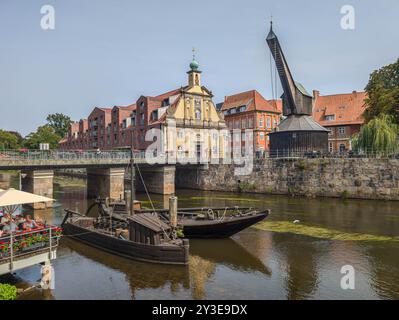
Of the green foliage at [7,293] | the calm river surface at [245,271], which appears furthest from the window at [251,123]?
the green foliage at [7,293]

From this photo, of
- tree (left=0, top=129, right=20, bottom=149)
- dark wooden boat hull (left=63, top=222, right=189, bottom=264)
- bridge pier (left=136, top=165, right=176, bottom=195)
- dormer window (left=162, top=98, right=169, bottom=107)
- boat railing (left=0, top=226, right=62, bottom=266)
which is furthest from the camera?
tree (left=0, top=129, right=20, bottom=149)

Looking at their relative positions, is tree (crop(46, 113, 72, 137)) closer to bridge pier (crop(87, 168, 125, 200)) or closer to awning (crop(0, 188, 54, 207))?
bridge pier (crop(87, 168, 125, 200))

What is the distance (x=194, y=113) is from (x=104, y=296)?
47084mm

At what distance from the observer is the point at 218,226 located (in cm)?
2288

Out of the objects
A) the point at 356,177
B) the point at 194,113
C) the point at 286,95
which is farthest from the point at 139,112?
the point at 356,177

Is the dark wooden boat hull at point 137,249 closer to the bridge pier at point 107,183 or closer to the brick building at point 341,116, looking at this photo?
the bridge pier at point 107,183

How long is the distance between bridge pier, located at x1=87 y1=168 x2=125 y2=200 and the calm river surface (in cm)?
2056

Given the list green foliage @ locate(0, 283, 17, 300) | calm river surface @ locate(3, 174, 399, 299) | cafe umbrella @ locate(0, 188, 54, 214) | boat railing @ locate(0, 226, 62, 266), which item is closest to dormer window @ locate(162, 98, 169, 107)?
calm river surface @ locate(3, 174, 399, 299)

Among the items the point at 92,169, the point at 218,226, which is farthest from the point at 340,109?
the point at 218,226

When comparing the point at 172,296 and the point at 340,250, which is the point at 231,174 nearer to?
the point at 340,250

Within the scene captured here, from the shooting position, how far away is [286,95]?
2051 inches

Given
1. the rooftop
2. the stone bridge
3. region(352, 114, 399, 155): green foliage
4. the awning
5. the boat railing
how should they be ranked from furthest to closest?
the rooftop → region(352, 114, 399, 155): green foliage → the stone bridge → the awning → the boat railing

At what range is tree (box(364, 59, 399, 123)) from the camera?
1824 inches

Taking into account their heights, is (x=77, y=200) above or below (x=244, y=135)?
below
